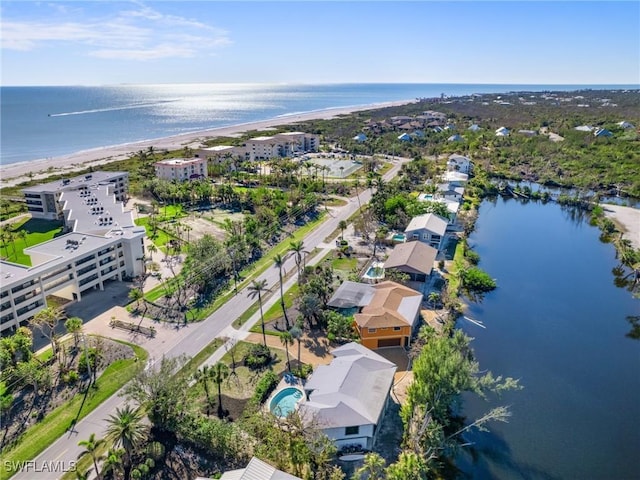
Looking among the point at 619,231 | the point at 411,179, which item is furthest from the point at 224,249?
the point at 619,231

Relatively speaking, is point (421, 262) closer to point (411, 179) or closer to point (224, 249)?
point (224, 249)

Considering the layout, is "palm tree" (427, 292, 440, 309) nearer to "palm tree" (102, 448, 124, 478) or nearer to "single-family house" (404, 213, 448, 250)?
"single-family house" (404, 213, 448, 250)

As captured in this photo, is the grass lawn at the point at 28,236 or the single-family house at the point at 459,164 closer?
the grass lawn at the point at 28,236

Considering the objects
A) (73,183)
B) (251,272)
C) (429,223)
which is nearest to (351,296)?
(251,272)

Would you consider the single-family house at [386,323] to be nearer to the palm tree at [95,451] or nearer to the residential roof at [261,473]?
the residential roof at [261,473]

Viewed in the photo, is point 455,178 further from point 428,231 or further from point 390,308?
point 390,308

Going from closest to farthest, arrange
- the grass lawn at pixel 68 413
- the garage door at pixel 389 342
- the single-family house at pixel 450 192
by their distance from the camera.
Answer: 1. the grass lawn at pixel 68 413
2. the garage door at pixel 389 342
3. the single-family house at pixel 450 192

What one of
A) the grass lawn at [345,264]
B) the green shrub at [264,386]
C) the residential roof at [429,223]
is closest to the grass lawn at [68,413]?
the green shrub at [264,386]
